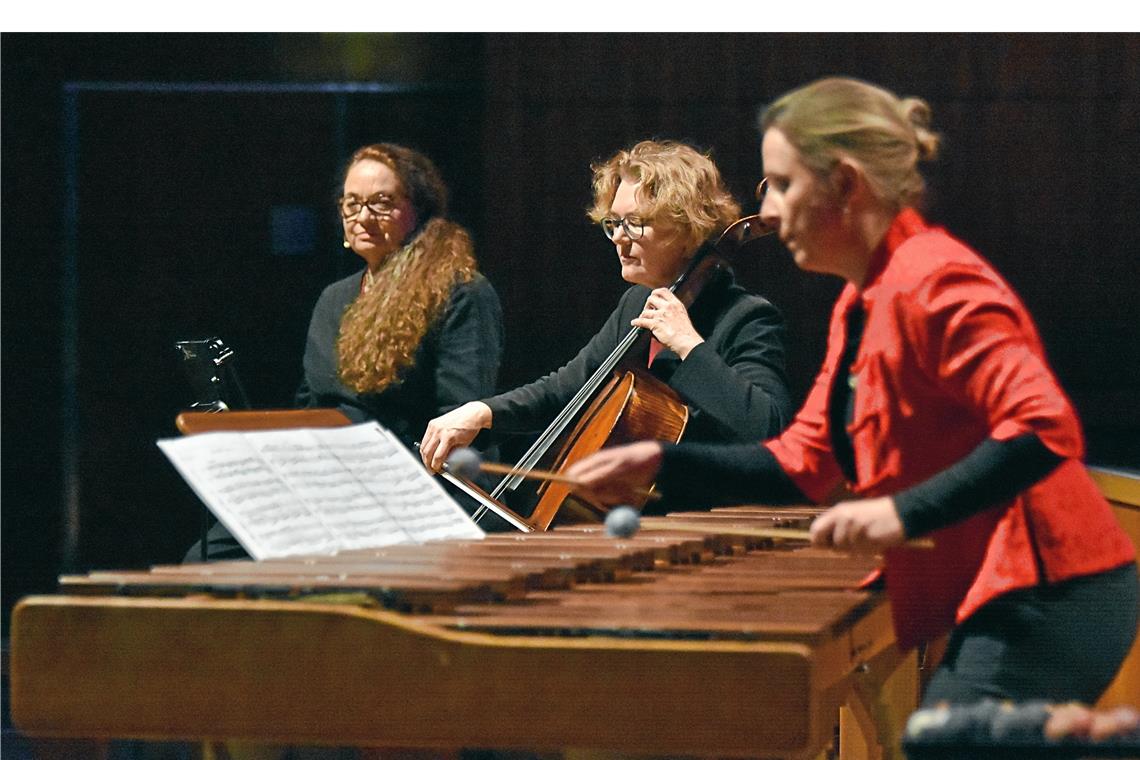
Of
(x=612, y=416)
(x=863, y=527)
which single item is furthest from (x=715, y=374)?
(x=863, y=527)

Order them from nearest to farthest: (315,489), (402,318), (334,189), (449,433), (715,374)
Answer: (315,489)
(715,374)
(449,433)
(402,318)
(334,189)

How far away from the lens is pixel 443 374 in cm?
399

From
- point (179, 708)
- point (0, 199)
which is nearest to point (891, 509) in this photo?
point (179, 708)

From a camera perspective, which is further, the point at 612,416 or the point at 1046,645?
the point at 612,416

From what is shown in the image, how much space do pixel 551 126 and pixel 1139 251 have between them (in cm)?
180

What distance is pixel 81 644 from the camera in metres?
2.17

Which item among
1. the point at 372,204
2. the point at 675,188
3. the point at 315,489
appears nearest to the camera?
the point at 315,489

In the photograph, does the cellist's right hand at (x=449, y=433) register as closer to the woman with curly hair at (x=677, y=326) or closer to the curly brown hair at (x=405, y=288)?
the woman with curly hair at (x=677, y=326)

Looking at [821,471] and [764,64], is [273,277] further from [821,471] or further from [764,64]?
[821,471]

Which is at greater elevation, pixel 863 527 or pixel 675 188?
pixel 675 188

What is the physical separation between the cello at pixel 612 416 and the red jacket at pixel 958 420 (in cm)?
115

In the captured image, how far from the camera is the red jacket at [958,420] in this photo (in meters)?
1.96

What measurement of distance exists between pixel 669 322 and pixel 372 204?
110cm

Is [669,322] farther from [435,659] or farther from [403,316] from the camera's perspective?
[435,659]
